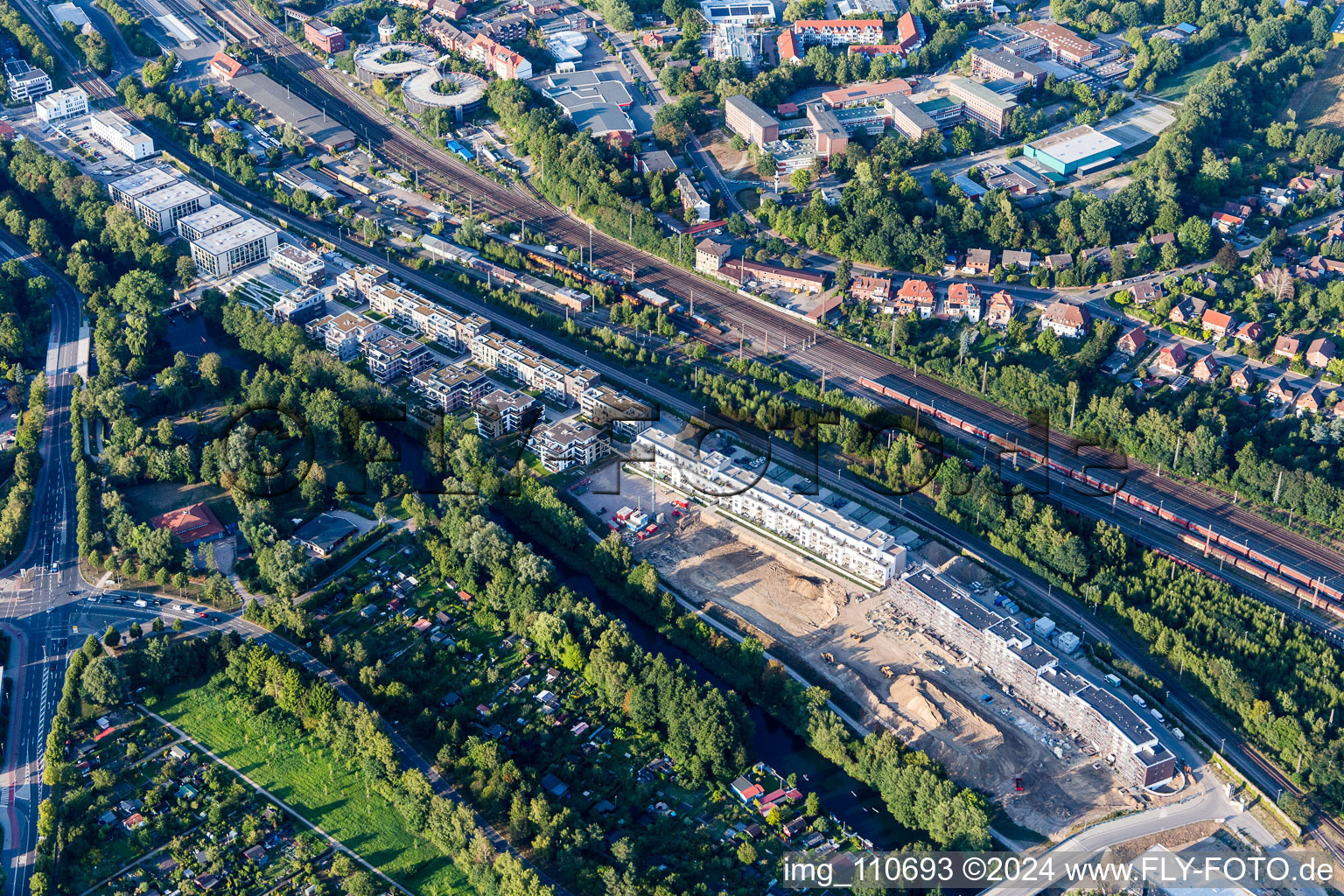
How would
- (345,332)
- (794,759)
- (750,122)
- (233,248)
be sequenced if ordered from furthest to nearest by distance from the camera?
(750,122), (233,248), (345,332), (794,759)

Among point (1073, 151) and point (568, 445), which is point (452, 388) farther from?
point (1073, 151)

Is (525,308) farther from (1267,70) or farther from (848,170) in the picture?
(1267,70)

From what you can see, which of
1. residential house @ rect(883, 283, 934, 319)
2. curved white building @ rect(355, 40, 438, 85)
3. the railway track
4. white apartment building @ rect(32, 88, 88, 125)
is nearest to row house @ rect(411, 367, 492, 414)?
the railway track

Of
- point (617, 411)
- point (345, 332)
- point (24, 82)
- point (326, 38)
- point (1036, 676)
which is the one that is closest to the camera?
point (1036, 676)

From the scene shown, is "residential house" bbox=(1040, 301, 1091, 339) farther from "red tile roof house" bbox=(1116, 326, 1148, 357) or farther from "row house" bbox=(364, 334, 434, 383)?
"row house" bbox=(364, 334, 434, 383)

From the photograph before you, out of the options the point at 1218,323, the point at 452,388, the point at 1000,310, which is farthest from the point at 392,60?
the point at 1218,323

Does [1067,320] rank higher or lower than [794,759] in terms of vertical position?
higher

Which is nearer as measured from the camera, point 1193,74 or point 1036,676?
point 1036,676

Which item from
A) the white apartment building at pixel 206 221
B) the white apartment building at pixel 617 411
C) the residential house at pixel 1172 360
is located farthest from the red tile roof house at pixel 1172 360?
the white apartment building at pixel 206 221
